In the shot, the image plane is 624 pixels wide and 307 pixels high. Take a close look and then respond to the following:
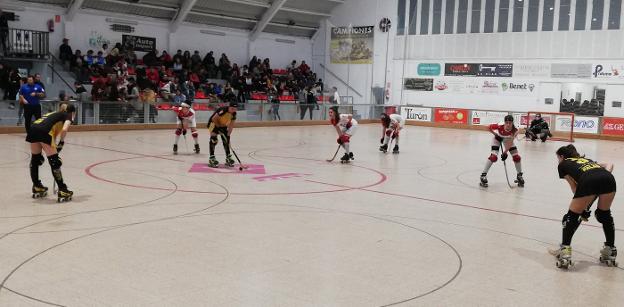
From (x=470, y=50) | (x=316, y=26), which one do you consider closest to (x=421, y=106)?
(x=470, y=50)

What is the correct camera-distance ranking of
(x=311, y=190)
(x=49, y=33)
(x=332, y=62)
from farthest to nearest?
1. (x=332, y=62)
2. (x=49, y=33)
3. (x=311, y=190)

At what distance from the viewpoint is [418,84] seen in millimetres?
36812

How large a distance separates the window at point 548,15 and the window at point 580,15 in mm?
1198

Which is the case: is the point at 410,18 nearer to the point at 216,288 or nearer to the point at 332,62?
the point at 332,62

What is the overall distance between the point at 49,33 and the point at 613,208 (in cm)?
2575

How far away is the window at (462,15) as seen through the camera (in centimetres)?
3516

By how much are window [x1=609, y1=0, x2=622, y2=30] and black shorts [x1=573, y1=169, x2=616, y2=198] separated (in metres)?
27.4

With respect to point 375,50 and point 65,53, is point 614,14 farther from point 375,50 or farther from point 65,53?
point 65,53

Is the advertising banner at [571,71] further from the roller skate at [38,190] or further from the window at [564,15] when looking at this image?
the roller skate at [38,190]

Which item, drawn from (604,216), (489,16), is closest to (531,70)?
(489,16)

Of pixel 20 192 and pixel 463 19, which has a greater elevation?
pixel 463 19

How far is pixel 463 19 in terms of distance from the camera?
116 ft

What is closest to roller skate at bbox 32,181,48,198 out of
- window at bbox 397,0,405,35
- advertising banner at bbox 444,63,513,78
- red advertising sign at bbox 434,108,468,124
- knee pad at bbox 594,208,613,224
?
knee pad at bbox 594,208,613,224

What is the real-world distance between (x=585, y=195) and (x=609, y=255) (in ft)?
2.55
